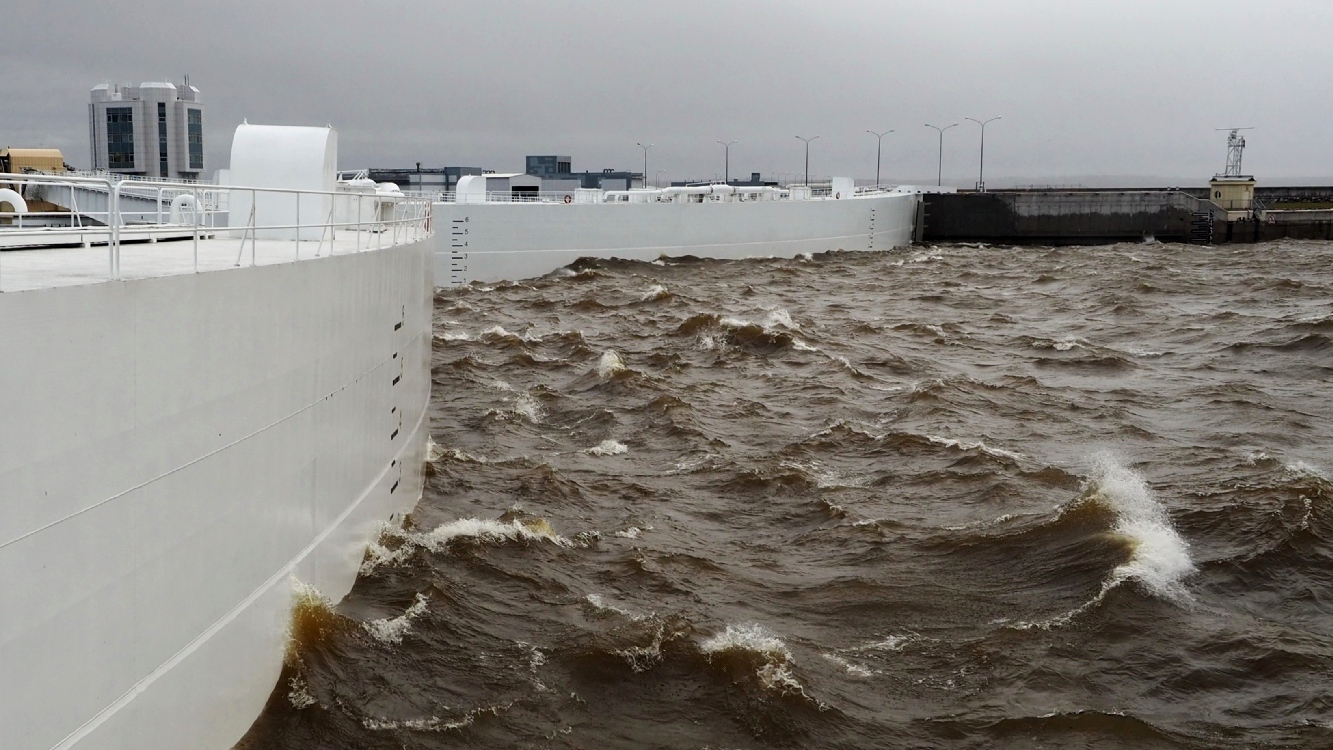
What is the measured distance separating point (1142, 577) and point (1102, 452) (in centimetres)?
547

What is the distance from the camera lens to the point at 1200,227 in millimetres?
63094

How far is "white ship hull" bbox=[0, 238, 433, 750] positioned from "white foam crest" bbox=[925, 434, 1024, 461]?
9.74m

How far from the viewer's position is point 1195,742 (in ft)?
28.3

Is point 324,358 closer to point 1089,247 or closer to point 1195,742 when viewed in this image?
point 1195,742

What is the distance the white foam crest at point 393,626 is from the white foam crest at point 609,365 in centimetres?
1220

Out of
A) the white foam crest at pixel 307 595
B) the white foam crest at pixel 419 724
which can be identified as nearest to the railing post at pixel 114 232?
the white foam crest at pixel 307 595

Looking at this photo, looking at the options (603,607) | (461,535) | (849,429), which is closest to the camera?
(603,607)

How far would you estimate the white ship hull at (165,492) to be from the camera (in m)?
5.63

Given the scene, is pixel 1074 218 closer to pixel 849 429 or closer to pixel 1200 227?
pixel 1200 227

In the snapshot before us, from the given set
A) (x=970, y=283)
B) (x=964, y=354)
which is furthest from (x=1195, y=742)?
(x=970, y=283)

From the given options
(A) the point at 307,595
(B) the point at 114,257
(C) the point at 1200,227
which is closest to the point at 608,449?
(A) the point at 307,595

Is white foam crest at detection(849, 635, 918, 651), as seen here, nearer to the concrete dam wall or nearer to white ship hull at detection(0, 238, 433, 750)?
white ship hull at detection(0, 238, 433, 750)

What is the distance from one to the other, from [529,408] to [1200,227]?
54.6m

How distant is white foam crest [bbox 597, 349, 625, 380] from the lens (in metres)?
23.0
